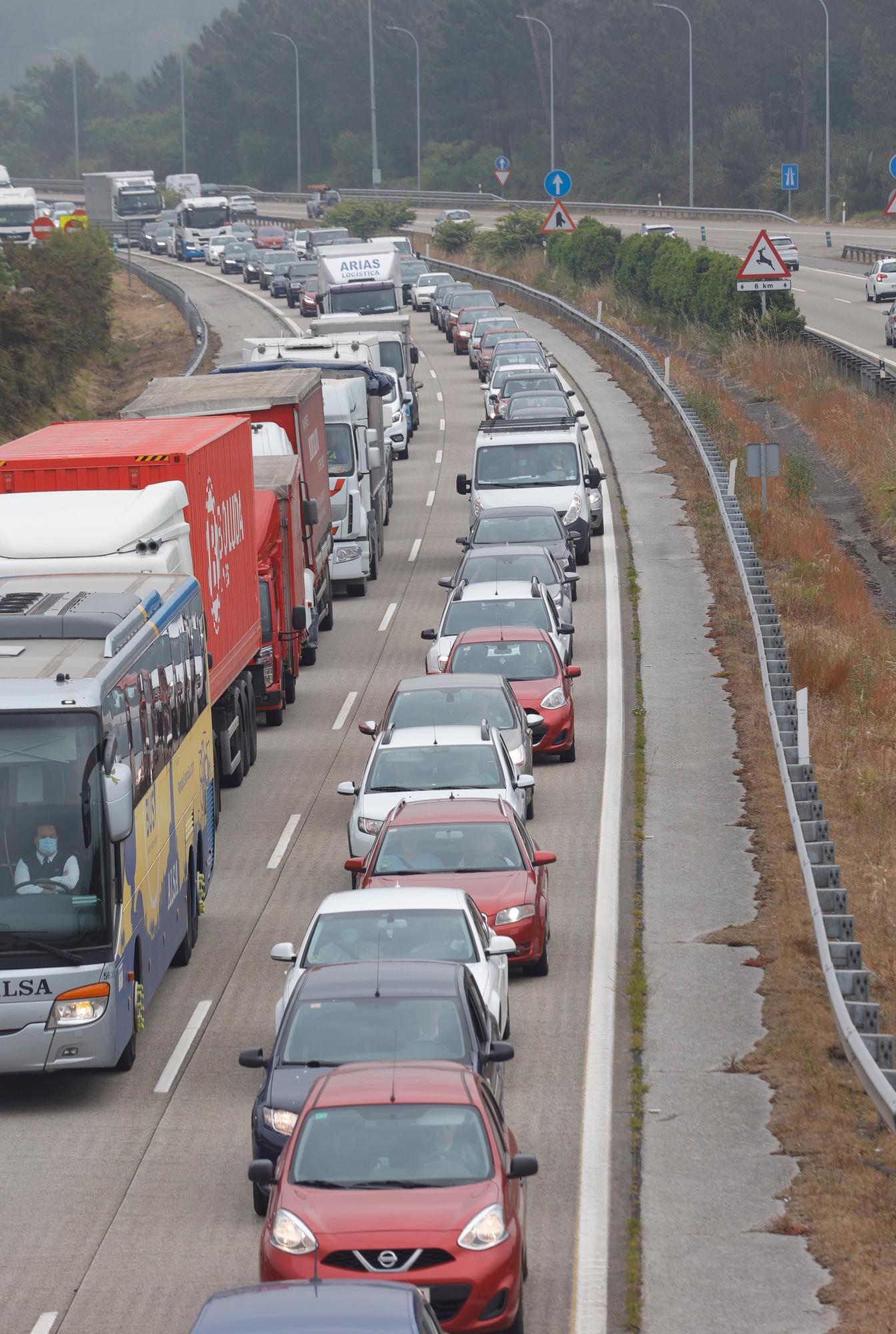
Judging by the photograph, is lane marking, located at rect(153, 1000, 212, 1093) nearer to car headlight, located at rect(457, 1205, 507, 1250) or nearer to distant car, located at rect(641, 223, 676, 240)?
car headlight, located at rect(457, 1205, 507, 1250)

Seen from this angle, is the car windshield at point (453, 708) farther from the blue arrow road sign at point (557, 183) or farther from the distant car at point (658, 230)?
the distant car at point (658, 230)

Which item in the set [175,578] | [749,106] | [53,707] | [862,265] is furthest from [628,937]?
[749,106]

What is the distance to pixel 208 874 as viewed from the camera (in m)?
17.2

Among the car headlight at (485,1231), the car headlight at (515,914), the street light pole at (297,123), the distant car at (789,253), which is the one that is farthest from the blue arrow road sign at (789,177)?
the car headlight at (485,1231)

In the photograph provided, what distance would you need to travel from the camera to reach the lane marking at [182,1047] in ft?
44.1

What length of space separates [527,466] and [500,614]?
848 centimetres

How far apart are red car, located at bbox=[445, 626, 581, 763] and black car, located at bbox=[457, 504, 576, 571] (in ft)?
17.8

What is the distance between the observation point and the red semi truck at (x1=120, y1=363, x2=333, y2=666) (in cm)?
2616

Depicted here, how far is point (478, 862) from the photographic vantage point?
1541cm

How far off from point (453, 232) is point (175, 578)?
76153mm

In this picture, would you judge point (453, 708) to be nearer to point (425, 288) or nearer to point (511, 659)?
point (511, 659)

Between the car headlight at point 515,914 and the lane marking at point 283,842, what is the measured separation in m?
4.19

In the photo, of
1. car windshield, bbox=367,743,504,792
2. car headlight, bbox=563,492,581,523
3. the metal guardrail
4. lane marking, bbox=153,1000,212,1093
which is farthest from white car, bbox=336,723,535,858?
car headlight, bbox=563,492,581,523

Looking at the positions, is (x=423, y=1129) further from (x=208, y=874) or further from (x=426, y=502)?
(x=426, y=502)
